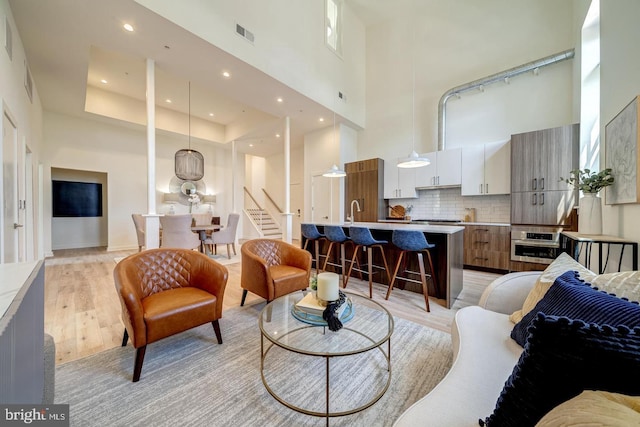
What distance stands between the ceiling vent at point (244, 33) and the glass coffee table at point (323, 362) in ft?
13.0

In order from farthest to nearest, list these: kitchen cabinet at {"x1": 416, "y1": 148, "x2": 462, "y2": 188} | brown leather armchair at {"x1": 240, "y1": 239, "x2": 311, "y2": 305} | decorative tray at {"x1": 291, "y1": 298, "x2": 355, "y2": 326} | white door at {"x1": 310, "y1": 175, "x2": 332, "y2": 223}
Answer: white door at {"x1": 310, "y1": 175, "x2": 332, "y2": 223}, kitchen cabinet at {"x1": 416, "y1": 148, "x2": 462, "y2": 188}, brown leather armchair at {"x1": 240, "y1": 239, "x2": 311, "y2": 305}, decorative tray at {"x1": 291, "y1": 298, "x2": 355, "y2": 326}

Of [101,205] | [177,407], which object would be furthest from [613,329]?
[101,205]

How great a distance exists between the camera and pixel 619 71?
2094 mm

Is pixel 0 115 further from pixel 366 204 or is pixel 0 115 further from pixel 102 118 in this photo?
pixel 366 204

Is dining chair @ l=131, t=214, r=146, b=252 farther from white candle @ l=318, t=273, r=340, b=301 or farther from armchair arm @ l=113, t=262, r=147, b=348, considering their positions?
white candle @ l=318, t=273, r=340, b=301

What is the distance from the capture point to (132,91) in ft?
19.5

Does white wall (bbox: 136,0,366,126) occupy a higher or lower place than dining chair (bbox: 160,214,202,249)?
higher

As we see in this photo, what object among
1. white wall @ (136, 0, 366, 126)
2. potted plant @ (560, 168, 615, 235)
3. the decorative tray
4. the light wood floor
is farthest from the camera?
white wall @ (136, 0, 366, 126)

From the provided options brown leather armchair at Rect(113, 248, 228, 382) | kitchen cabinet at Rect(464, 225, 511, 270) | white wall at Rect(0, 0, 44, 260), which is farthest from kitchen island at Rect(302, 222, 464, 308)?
white wall at Rect(0, 0, 44, 260)

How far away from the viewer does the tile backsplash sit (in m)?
4.66

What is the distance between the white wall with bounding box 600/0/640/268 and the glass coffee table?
225cm

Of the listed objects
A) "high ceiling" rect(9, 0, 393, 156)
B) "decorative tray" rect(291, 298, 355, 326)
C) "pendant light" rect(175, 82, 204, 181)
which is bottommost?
"decorative tray" rect(291, 298, 355, 326)

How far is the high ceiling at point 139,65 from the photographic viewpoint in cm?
292

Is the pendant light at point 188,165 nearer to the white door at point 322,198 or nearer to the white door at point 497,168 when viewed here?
the white door at point 322,198
